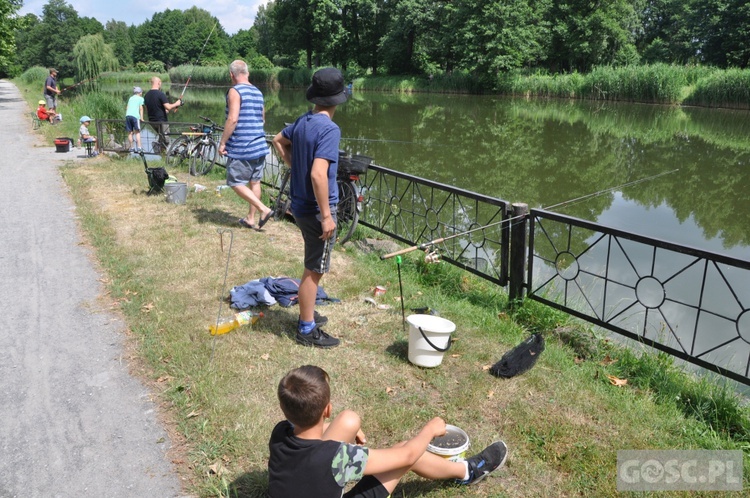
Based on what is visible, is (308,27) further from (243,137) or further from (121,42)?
(121,42)

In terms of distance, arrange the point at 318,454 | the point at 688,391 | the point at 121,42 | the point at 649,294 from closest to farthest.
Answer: the point at 318,454
the point at 688,391
the point at 649,294
the point at 121,42

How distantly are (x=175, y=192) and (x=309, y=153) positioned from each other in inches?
199

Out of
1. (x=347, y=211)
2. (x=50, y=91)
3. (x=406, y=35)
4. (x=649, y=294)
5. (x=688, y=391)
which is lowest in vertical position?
(x=649, y=294)

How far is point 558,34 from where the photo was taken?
41000 mm

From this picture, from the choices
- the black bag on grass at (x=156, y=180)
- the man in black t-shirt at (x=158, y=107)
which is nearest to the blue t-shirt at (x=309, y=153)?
the black bag on grass at (x=156, y=180)

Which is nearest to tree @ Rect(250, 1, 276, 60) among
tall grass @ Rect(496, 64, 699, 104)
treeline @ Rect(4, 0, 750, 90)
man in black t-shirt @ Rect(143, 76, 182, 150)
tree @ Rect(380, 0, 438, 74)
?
treeline @ Rect(4, 0, 750, 90)

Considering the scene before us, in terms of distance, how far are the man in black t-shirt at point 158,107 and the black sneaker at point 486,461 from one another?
10753 millimetres

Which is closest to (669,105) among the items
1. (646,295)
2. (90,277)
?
(646,295)

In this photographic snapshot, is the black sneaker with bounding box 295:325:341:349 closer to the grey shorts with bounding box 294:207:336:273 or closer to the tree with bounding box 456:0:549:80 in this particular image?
the grey shorts with bounding box 294:207:336:273

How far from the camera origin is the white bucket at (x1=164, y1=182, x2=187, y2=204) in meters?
8.33

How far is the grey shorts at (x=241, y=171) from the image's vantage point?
275 inches

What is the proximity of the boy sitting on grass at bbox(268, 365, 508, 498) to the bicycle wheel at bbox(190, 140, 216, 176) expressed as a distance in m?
9.24

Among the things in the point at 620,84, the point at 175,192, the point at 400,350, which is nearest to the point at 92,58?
the point at 175,192

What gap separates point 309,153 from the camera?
3863mm
